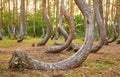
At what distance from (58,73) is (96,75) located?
104 cm

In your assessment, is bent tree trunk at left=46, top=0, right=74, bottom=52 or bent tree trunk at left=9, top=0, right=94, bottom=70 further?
bent tree trunk at left=46, top=0, right=74, bottom=52

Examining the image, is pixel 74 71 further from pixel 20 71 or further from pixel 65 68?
pixel 20 71

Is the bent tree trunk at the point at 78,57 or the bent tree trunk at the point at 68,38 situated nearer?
the bent tree trunk at the point at 78,57

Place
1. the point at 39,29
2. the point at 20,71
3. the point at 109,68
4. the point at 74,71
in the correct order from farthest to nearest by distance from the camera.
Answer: the point at 39,29 → the point at 109,68 → the point at 74,71 → the point at 20,71

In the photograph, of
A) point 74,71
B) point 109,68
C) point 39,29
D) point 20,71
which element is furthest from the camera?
point 39,29

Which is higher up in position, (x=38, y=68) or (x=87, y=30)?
(x=87, y=30)

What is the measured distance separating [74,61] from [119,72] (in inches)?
52.9

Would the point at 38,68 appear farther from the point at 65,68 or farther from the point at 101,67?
the point at 101,67

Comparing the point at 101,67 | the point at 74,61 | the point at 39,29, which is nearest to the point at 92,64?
the point at 101,67

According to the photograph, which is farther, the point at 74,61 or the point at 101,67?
the point at 101,67

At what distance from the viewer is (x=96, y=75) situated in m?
8.06

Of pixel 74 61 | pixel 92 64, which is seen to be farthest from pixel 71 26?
pixel 74 61

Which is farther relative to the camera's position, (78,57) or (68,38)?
(68,38)

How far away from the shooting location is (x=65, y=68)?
8531 mm
